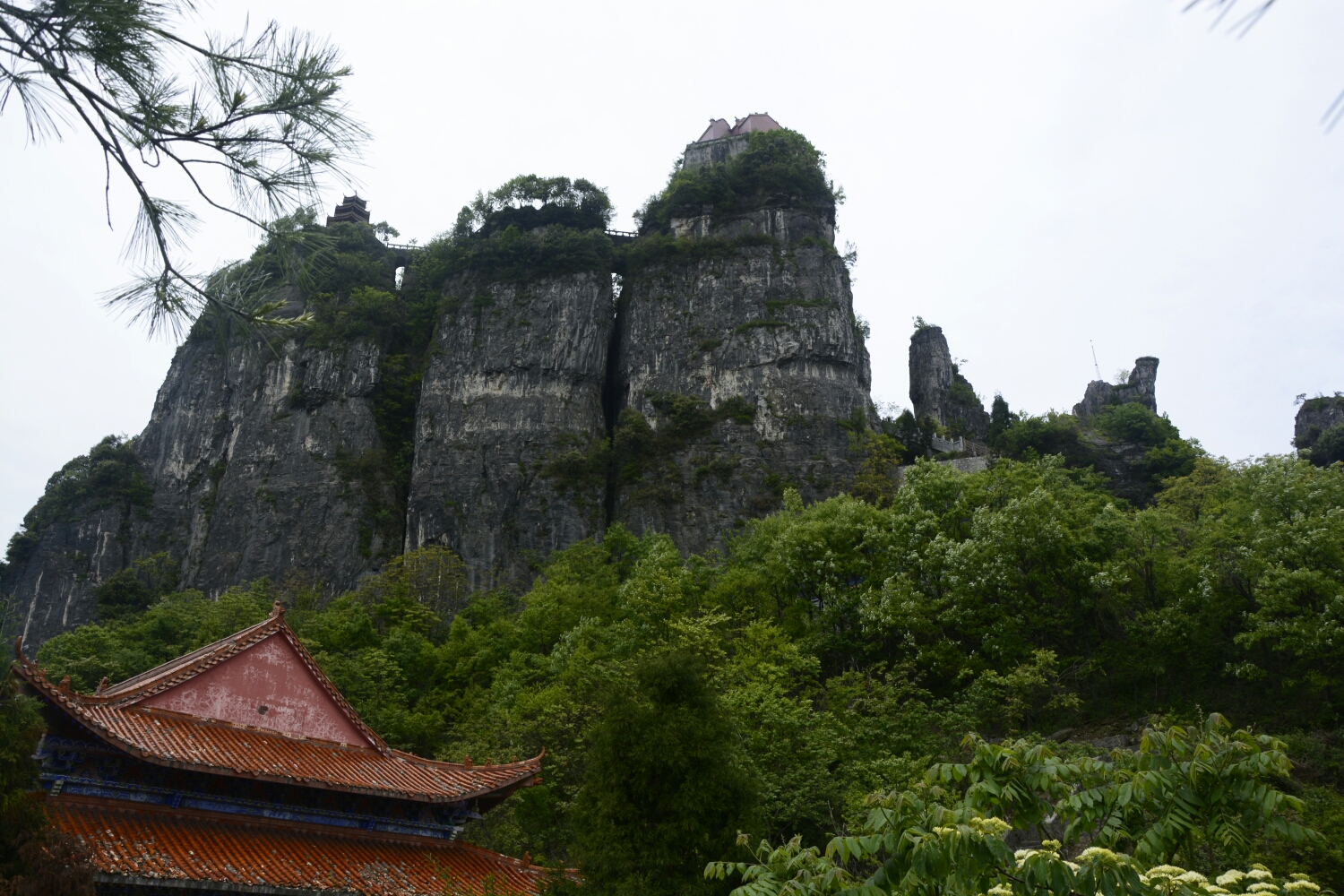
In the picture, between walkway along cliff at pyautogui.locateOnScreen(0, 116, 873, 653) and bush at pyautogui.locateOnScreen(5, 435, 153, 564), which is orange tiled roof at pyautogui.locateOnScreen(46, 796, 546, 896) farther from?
bush at pyautogui.locateOnScreen(5, 435, 153, 564)

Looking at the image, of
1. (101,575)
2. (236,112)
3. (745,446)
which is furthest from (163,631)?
(236,112)

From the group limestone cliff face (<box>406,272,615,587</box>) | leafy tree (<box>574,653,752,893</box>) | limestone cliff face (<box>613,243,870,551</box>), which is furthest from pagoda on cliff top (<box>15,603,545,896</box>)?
limestone cliff face (<box>406,272,615,587</box>)

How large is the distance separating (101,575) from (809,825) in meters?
43.7

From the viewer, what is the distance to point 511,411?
155 feet

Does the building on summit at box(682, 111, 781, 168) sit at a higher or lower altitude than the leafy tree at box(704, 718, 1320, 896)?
higher

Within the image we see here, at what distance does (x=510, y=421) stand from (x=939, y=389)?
85.8 feet

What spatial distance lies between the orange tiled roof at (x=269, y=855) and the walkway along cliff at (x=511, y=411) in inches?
1069

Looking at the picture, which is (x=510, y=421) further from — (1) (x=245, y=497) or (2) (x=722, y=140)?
(2) (x=722, y=140)

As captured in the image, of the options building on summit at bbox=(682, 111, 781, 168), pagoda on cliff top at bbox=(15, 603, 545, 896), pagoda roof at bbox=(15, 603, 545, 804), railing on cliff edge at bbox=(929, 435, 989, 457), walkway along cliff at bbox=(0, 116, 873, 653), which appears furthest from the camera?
building on summit at bbox=(682, 111, 781, 168)

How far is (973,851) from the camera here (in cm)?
513

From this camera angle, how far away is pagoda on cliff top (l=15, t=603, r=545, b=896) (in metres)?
11.9

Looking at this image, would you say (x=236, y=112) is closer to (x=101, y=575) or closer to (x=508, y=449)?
(x=508, y=449)

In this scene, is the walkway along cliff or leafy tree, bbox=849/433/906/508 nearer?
leafy tree, bbox=849/433/906/508

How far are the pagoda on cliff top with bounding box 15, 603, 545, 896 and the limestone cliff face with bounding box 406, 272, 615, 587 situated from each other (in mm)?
27172
